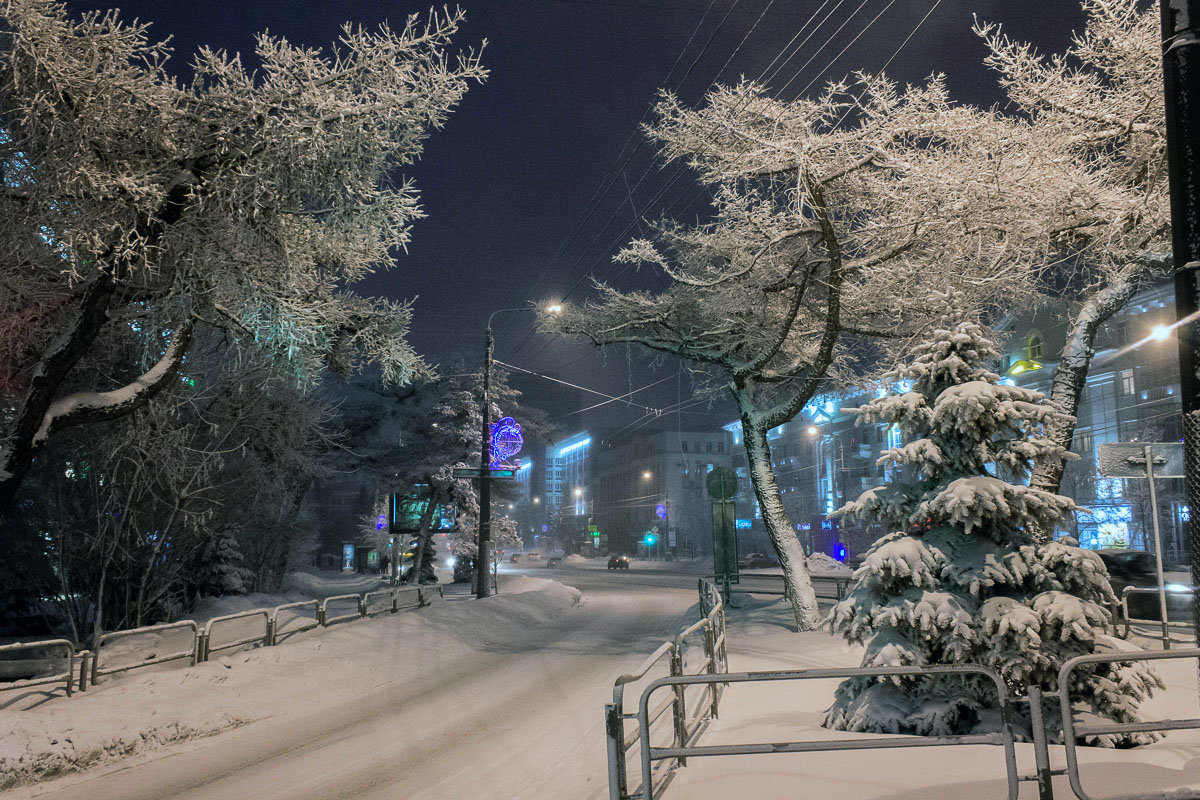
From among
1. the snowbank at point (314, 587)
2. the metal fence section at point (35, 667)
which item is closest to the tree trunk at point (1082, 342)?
the metal fence section at point (35, 667)

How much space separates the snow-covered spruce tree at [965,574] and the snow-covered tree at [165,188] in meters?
6.83

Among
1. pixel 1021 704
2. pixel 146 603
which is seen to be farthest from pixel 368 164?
pixel 146 603

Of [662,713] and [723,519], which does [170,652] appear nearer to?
[662,713]

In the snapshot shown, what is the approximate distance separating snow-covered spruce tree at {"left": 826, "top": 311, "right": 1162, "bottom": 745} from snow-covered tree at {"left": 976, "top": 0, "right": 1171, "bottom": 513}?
381cm

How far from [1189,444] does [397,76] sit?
8683 mm

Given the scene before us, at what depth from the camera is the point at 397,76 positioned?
30.0 ft

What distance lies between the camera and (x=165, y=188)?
8508mm

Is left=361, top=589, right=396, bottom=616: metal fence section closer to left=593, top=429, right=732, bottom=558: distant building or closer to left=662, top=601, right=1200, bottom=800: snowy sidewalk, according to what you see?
left=662, top=601, right=1200, bottom=800: snowy sidewalk

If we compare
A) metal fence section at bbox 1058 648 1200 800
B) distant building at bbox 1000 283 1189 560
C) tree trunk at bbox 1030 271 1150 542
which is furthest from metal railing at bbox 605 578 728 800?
distant building at bbox 1000 283 1189 560

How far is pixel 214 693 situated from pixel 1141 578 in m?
21.2

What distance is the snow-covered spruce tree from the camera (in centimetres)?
614

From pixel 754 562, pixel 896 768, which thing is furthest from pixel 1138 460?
pixel 754 562

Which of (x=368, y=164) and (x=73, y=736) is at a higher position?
(x=368, y=164)

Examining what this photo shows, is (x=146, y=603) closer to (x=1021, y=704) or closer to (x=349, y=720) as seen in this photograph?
(x=349, y=720)
